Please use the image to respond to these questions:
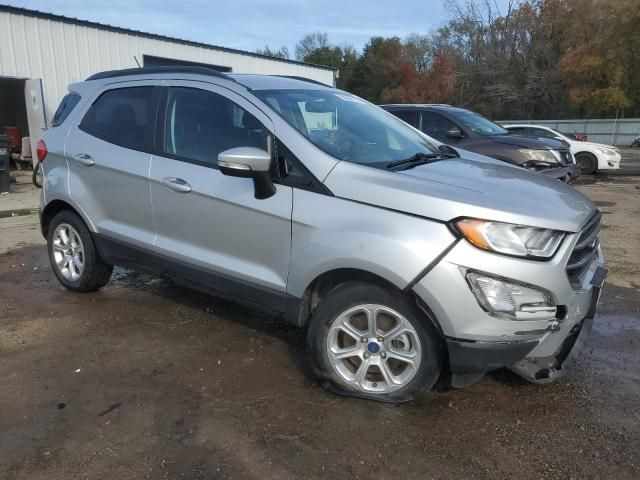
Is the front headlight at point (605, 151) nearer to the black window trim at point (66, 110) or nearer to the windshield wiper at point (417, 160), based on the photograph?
the windshield wiper at point (417, 160)

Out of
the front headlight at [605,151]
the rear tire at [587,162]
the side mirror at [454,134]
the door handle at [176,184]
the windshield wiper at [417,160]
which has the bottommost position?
the rear tire at [587,162]

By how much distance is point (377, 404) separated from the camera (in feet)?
9.98

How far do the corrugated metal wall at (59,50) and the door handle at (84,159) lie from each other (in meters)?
11.8

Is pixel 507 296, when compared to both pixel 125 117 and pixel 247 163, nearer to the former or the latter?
pixel 247 163

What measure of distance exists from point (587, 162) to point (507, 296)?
47.1 feet

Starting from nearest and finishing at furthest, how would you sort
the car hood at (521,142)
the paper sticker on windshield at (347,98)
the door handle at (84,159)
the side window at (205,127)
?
1. the side window at (205,127)
2. the paper sticker on windshield at (347,98)
3. the door handle at (84,159)
4. the car hood at (521,142)

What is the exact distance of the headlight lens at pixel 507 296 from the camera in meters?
2.60

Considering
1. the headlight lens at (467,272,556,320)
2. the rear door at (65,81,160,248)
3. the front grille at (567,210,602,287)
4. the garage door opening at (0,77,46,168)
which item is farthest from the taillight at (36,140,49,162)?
the garage door opening at (0,77,46,168)

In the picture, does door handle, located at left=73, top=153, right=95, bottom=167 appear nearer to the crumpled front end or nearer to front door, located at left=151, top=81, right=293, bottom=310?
front door, located at left=151, top=81, right=293, bottom=310

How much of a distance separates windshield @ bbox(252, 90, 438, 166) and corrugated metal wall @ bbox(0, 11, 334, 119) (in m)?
13.1

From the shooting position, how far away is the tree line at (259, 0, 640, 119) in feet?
131

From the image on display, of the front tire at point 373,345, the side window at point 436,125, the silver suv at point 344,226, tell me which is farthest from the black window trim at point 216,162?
the side window at point 436,125

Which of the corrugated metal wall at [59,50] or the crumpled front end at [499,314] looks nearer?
the crumpled front end at [499,314]

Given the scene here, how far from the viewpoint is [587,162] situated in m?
15.1
